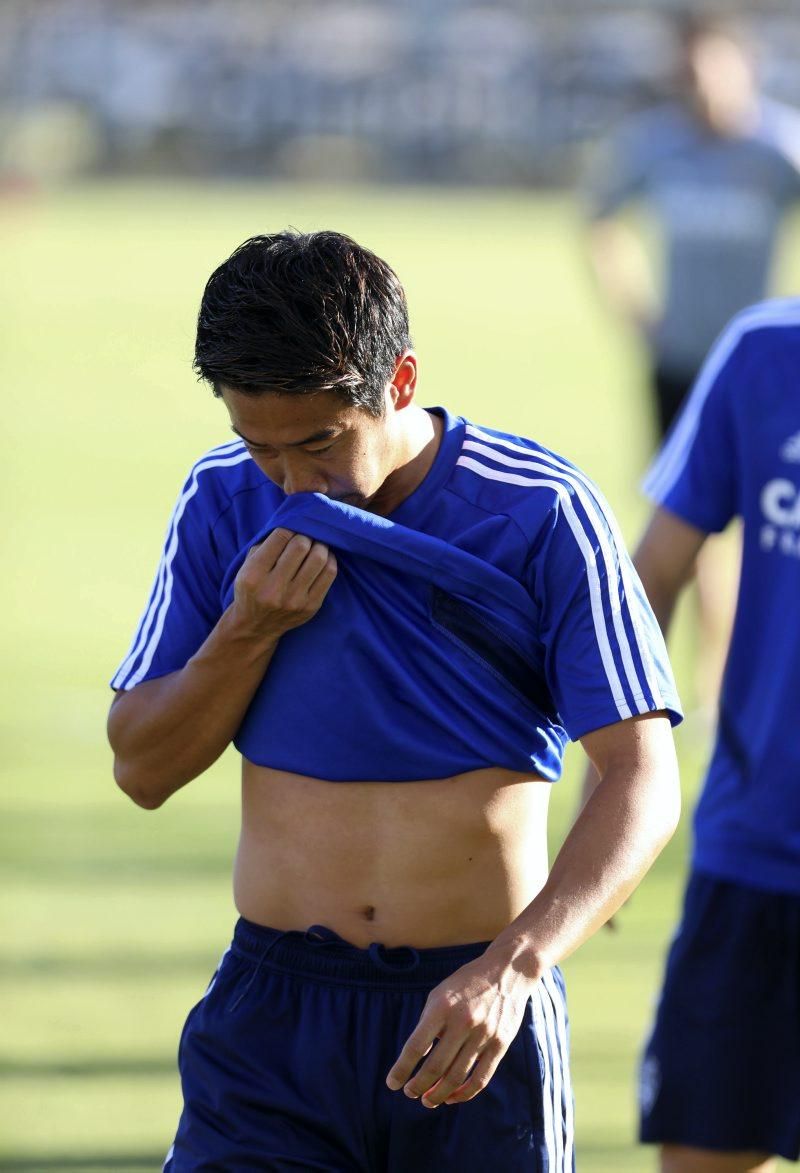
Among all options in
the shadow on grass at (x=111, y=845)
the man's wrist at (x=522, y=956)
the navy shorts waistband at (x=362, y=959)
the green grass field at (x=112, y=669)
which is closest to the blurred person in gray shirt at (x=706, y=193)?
the green grass field at (x=112, y=669)

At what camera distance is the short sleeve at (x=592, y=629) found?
9.59 feet

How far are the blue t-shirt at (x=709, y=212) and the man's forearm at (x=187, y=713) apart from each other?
6548mm

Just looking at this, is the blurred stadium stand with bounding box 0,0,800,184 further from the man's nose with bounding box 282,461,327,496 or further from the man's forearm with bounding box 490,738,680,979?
the man's forearm with bounding box 490,738,680,979

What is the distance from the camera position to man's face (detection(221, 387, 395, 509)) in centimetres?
289

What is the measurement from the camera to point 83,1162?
4.77 meters

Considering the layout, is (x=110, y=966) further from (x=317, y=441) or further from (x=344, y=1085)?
(x=317, y=441)

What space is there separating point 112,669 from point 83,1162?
5.10m

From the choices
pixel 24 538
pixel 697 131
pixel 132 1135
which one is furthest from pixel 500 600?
pixel 24 538

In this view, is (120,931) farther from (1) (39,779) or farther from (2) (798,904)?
(2) (798,904)

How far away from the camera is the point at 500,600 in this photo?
117 inches

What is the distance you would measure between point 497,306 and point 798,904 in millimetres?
23644

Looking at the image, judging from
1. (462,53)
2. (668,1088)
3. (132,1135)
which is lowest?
(132,1135)

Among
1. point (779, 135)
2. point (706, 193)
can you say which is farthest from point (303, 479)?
point (779, 135)

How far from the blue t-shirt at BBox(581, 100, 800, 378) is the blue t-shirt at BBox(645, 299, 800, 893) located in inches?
217
